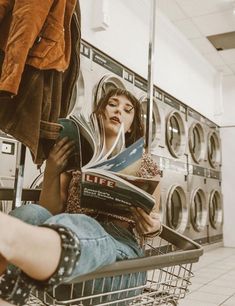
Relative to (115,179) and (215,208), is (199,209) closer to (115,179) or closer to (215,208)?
(215,208)

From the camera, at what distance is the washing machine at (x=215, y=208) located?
608 cm

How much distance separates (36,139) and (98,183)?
12.0 inches

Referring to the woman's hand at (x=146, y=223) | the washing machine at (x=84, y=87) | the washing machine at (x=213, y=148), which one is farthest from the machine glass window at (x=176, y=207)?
the woman's hand at (x=146, y=223)

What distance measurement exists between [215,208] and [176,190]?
1.80 metres

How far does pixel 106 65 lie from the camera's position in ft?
12.2

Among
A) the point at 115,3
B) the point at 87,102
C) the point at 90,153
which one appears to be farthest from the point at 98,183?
the point at 115,3

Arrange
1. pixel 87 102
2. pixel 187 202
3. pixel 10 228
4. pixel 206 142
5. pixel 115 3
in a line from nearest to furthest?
pixel 10 228, pixel 87 102, pixel 115 3, pixel 187 202, pixel 206 142

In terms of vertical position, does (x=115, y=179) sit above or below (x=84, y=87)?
below

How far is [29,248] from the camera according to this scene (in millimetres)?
652

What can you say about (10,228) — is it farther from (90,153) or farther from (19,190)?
(19,190)

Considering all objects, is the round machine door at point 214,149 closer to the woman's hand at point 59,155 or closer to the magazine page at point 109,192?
the woman's hand at point 59,155

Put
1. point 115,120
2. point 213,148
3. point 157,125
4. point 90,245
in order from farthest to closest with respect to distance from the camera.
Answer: point 213,148, point 157,125, point 115,120, point 90,245

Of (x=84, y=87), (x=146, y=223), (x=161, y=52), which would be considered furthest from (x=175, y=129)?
(x=146, y=223)

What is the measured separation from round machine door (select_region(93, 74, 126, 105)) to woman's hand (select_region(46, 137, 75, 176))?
2.21 metres
